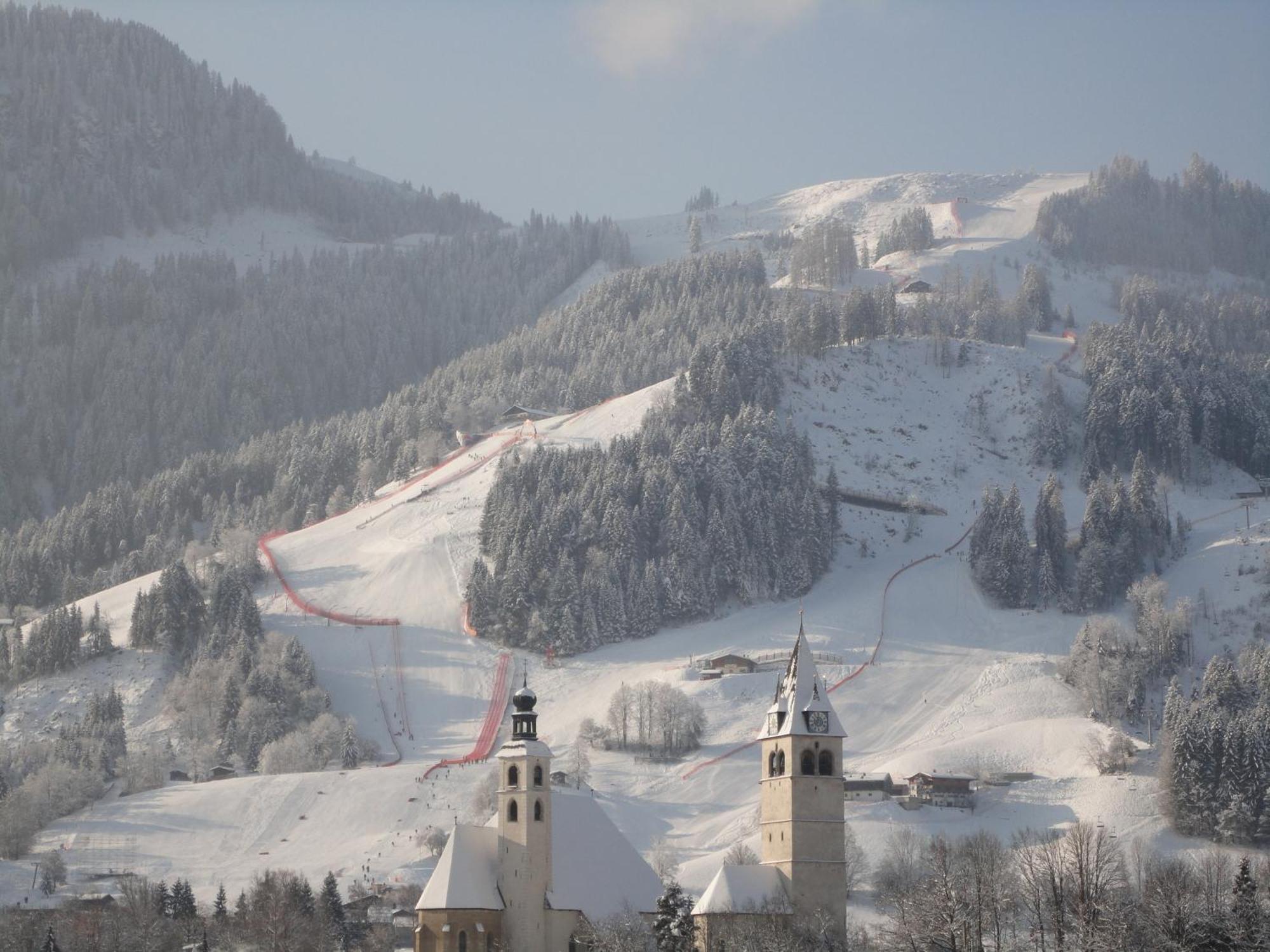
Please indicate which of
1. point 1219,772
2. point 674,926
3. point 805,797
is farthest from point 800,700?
point 1219,772

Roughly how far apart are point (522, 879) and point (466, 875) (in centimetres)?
257

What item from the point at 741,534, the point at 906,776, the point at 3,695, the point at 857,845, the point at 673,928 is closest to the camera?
the point at 673,928

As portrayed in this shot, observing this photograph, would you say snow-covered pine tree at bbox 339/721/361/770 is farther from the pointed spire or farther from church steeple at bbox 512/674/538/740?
the pointed spire

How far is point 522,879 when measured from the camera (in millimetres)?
93938

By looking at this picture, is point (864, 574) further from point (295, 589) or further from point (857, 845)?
point (857, 845)

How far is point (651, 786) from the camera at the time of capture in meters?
149

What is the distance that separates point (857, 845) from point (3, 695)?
3441 inches

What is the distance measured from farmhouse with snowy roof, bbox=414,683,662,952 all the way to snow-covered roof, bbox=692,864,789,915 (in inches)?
220

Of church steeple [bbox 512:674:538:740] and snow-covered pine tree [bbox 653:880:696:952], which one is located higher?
church steeple [bbox 512:674:538:740]

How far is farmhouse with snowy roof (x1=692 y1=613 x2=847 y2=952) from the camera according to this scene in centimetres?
9075

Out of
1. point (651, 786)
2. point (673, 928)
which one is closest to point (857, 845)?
point (651, 786)

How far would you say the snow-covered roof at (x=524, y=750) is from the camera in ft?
309

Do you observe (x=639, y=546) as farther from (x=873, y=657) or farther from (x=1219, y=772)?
(x=1219, y=772)

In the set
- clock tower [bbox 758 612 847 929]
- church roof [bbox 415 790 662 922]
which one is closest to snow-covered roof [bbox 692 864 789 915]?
clock tower [bbox 758 612 847 929]
